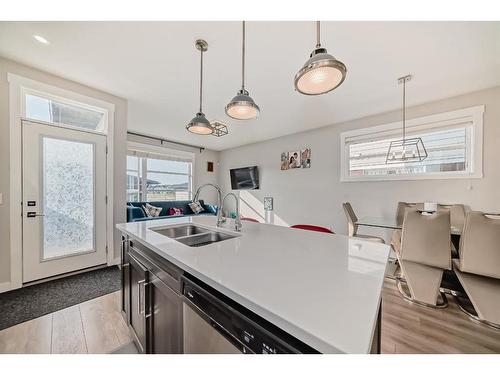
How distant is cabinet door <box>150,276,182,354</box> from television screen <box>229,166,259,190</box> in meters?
4.55

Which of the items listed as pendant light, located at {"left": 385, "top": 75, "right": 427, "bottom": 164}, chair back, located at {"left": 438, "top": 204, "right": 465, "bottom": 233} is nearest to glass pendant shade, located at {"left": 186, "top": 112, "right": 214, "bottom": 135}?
pendant light, located at {"left": 385, "top": 75, "right": 427, "bottom": 164}

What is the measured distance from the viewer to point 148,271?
1.17m

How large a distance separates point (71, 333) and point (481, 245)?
3.64 meters

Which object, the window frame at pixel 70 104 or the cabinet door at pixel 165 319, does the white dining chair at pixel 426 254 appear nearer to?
the cabinet door at pixel 165 319

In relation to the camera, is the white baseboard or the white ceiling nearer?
the white ceiling

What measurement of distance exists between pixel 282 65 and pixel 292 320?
2505mm

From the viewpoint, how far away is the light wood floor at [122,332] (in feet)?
4.81

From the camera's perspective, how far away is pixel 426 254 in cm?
200

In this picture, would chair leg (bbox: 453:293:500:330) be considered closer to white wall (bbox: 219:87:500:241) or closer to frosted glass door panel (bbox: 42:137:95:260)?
white wall (bbox: 219:87:500:241)

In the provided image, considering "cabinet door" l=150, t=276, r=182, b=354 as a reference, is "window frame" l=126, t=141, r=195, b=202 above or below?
above

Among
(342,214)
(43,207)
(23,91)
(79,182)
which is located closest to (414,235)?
(342,214)

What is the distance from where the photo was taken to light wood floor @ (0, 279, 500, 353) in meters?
1.46

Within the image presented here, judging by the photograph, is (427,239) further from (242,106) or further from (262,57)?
(262,57)
